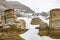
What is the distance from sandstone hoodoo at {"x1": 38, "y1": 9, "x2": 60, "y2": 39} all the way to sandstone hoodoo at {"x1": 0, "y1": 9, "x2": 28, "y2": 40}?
32 cm

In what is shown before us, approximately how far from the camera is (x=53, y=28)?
3.34 meters

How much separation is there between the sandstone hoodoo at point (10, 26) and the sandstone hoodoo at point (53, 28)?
0.32 m

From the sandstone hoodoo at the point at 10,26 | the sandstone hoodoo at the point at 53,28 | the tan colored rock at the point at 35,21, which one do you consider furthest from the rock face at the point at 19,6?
the sandstone hoodoo at the point at 53,28

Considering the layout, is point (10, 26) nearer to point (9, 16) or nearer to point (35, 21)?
point (9, 16)

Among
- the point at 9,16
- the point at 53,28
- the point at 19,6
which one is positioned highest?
the point at 19,6

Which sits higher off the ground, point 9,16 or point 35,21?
point 9,16

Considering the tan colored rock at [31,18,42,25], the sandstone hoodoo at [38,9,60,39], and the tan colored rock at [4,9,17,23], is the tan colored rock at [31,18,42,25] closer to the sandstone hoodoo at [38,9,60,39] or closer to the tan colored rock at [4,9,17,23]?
the tan colored rock at [4,9,17,23]

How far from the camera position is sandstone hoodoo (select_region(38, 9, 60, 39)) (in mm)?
3322

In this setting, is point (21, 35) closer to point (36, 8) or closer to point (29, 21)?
point (29, 21)

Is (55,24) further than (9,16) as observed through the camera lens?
No

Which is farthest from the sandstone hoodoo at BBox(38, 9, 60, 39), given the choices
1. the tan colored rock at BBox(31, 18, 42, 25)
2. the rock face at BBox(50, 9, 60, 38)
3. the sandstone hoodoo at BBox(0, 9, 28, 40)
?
the tan colored rock at BBox(31, 18, 42, 25)

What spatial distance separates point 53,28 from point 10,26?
66cm

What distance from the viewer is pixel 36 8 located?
14.0ft

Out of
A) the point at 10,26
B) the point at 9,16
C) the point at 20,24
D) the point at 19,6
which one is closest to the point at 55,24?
the point at 20,24
